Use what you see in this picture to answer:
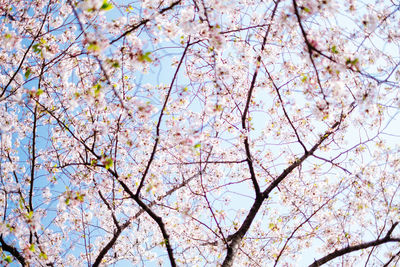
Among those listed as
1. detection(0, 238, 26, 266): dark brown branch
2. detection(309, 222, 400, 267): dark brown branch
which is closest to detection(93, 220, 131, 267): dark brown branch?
detection(0, 238, 26, 266): dark brown branch

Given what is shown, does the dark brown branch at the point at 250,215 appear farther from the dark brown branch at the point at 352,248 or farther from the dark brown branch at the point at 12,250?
the dark brown branch at the point at 12,250

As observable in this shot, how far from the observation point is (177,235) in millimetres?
6133

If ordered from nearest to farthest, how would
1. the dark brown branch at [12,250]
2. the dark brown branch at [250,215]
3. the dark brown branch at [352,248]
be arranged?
1. the dark brown branch at [250,215]
2. the dark brown branch at [12,250]
3. the dark brown branch at [352,248]

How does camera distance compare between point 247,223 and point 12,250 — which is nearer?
point 12,250

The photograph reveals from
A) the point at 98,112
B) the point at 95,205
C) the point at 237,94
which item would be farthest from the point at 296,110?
the point at 95,205

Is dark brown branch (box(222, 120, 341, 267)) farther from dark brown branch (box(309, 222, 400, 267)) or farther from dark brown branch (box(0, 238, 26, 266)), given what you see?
dark brown branch (box(0, 238, 26, 266))

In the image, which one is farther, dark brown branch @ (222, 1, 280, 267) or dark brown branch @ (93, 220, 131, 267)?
dark brown branch @ (93, 220, 131, 267)

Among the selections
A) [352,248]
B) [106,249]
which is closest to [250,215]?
[352,248]

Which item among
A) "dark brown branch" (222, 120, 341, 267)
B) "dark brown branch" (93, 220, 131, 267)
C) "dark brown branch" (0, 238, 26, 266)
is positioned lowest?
"dark brown branch" (0, 238, 26, 266)

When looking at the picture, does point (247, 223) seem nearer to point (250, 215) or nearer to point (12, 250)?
point (250, 215)

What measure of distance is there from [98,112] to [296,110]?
12.6ft

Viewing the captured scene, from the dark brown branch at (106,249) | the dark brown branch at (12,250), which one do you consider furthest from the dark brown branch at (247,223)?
the dark brown branch at (12,250)

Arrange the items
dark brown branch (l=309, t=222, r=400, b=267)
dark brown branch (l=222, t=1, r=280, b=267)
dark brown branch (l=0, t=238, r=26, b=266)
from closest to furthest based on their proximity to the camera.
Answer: dark brown branch (l=222, t=1, r=280, b=267) < dark brown branch (l=0, t=238, r=26, b=266) < dark brown branch (l=309, t=222, r=400, b=267)

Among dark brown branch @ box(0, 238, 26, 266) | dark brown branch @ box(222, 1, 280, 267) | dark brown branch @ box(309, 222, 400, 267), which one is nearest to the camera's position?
dark brown branch @ box(222, 1, 280, 267)
